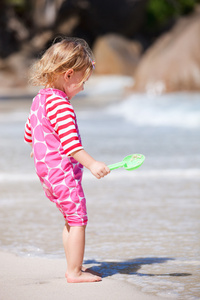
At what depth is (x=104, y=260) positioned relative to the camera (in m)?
3.13

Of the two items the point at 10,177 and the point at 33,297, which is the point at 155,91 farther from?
the point at 33,297

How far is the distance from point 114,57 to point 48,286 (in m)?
26.3

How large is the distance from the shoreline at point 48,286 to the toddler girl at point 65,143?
7cm

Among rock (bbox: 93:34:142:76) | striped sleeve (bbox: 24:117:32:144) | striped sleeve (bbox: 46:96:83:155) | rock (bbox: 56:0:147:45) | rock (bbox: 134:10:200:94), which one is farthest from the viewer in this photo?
rock (bbox: 56:0:147:45)

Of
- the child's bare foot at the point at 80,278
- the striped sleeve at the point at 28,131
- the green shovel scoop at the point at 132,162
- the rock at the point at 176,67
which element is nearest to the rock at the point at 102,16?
the rock at the point at 176,67

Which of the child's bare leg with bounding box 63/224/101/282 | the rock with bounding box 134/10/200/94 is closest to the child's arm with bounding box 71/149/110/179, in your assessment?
the child's bare leg with bounding box 63/224/101/282

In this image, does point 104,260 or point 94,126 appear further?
point 94,126

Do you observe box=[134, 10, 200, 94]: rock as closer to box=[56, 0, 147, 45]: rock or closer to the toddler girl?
the toddler girl

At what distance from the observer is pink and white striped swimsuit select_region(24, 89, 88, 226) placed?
2.73 m

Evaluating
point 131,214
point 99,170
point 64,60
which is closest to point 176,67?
point 131,214

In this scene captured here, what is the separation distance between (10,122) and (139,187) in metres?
6.23

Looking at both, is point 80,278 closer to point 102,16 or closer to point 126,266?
point 126,266

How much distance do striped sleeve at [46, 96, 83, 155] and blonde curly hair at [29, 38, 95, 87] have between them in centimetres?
12

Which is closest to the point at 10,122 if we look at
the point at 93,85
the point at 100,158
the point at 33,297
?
the point at 100,158
